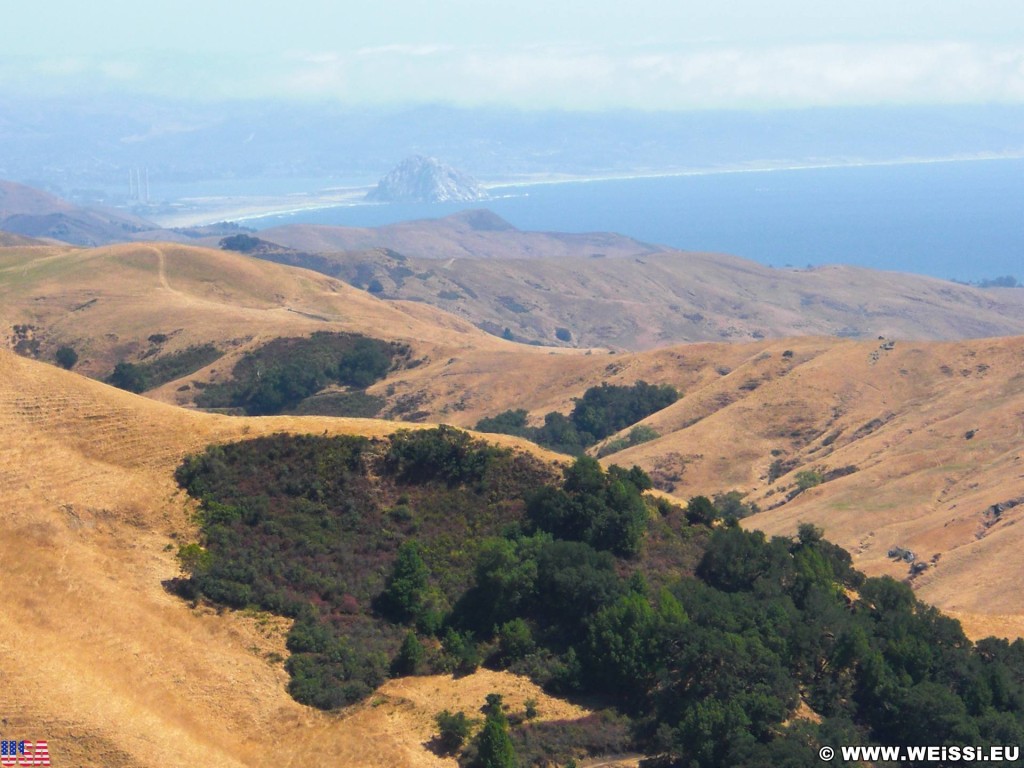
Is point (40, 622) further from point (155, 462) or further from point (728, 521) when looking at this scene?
point (728, 521)

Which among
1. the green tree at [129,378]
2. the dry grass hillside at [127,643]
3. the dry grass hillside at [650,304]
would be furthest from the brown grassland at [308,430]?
the dry grass hillside at [650,304]

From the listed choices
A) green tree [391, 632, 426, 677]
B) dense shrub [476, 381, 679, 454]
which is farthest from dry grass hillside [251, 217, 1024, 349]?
green tree [391, 632, 426, 677]

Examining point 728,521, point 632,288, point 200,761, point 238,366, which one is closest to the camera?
point 200,761

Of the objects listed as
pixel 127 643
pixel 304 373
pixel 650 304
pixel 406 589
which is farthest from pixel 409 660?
pixel 650 304

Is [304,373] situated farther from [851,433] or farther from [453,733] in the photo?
[453,733]

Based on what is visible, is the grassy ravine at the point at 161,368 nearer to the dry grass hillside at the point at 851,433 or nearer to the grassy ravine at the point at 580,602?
the dry grass hillside at the point at 851,433

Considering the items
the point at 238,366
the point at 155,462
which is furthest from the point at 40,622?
the point at 238,366
